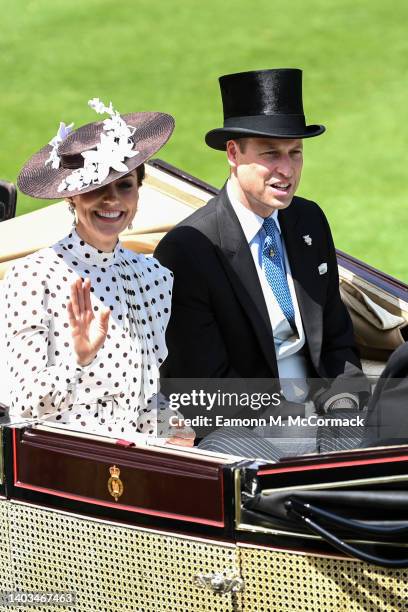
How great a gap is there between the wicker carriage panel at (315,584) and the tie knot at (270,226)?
1127mm

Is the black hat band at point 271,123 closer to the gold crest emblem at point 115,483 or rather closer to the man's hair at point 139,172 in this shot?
the man's hair at point 139,172

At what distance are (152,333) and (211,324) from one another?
0.25m

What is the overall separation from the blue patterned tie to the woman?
1.14ft

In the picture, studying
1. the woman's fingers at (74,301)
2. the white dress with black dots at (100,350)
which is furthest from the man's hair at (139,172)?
the woman's fingers at (74,301)

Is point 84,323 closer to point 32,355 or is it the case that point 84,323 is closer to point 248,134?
point 32,355

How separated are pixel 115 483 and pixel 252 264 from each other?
89cm

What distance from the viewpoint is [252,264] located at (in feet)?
12.3

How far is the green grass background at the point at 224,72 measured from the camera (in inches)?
326

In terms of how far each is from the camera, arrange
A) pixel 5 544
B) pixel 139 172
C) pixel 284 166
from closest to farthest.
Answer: pixel 5 544 < pixel 139 172 < pixel 284 166

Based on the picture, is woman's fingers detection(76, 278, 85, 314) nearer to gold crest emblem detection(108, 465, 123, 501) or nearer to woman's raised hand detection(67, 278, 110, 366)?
woman's raised hand detection(67, 278, 110, 366)

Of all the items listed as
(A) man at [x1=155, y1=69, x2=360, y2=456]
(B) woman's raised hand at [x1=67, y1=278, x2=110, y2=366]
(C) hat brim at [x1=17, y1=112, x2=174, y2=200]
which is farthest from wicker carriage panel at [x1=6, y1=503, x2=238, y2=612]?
(C) hat brim at [x1=17, y1=112, x2=174, y2=200]

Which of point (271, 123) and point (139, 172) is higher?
point (271, 123)

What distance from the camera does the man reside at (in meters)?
3.65

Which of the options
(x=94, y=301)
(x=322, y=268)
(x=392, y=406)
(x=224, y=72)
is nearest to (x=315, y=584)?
(x=392, y=406)
